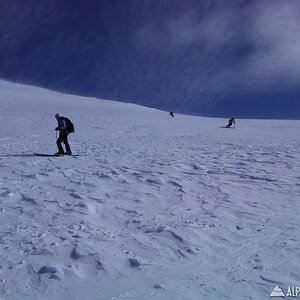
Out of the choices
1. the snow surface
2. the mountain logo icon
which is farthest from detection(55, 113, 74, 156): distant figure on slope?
the mountain logo icon

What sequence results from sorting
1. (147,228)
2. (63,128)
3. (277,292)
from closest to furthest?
(277,292) → (147,228) → (63,128)

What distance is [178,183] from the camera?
11320mm

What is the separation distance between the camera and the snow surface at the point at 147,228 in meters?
5.63

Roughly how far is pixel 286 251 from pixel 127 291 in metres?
2.75

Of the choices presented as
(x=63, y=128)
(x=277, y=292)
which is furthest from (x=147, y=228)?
(x=63, y=128)

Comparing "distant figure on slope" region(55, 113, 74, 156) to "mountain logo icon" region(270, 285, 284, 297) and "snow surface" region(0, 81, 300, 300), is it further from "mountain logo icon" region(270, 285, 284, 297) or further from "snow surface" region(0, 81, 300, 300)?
"mountain logo icon" region(270, 285, 284, 297)

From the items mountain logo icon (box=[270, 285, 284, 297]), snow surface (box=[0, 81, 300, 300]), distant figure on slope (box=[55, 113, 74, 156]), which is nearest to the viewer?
mountain logo icon (box=[270, 285, 284, 297])

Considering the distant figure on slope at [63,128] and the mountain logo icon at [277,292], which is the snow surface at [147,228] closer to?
the mountain logo icon at [277,292]

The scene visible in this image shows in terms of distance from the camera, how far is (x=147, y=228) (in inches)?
303

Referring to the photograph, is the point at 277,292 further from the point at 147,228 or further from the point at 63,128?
the point at 63,128

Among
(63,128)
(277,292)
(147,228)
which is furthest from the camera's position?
(63,128)

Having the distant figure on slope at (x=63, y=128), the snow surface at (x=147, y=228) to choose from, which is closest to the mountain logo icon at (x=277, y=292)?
the snow surface at (x=147, y=228)

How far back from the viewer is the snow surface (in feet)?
18.5

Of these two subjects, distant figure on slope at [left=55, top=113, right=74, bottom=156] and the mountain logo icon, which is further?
distant figure on slope at [left=55, top=113, right=74, bottom=156]
